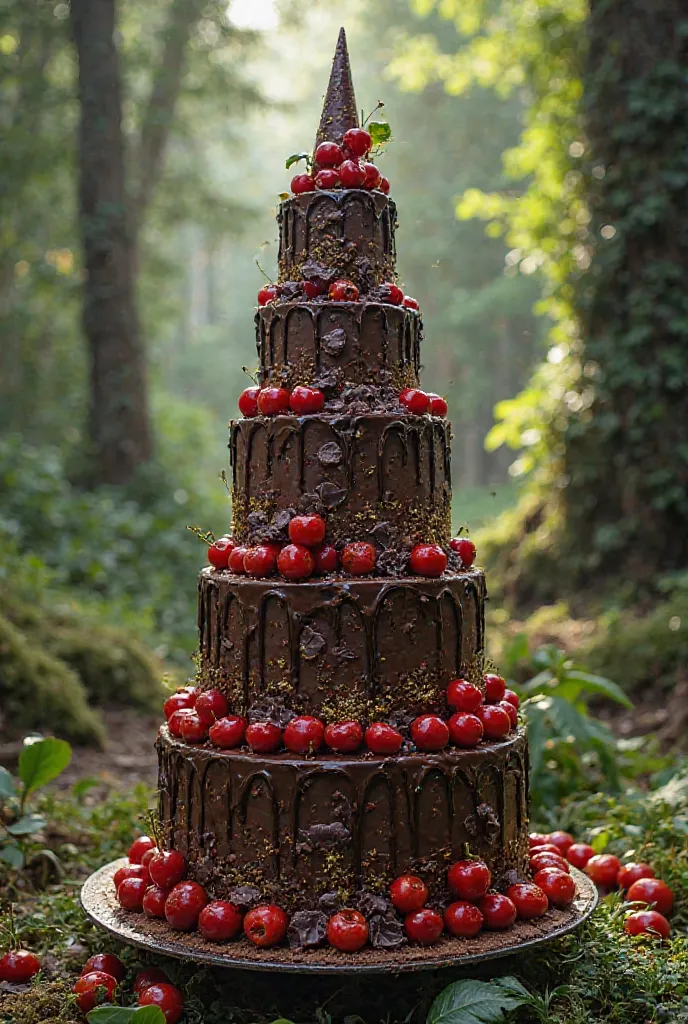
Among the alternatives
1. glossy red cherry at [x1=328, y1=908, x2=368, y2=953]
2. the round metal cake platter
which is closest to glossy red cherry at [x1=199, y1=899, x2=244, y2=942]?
the round metal cake platter

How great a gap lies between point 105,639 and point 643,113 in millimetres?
7579

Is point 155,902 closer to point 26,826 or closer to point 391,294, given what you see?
point 26,826

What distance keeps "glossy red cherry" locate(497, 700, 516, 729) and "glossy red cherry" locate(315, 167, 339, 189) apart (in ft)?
7.48

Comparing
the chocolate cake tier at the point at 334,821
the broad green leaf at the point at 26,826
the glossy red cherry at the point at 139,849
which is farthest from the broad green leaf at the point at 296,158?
the broad green leaf at the point at 26,826

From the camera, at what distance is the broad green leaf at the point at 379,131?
4.63 meters

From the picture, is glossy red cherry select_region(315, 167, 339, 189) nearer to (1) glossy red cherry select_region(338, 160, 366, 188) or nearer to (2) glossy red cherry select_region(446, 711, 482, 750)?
(1) glossy red cherry select_region(338, 160, 366, 188)

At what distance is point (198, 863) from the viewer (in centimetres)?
411

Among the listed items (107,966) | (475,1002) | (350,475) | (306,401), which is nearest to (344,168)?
→ (306,401)

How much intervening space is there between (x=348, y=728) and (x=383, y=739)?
14cm

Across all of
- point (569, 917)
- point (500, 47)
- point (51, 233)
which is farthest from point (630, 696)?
point (51, 233)

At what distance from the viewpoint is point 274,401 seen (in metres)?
4.27

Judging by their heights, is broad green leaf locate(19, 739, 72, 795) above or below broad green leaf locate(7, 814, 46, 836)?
above

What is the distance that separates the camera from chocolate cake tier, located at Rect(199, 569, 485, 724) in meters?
4.01

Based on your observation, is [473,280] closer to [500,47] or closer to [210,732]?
[500,47]
